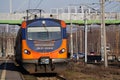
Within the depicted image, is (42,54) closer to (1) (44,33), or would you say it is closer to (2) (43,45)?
(2) (43,45)

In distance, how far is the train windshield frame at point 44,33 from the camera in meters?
23.0

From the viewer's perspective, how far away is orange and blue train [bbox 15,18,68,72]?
2256 centimetres

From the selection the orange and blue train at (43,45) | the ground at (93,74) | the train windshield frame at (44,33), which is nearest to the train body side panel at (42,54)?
the orange and blue train at (43,45)

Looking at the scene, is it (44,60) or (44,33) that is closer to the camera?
(44,60)

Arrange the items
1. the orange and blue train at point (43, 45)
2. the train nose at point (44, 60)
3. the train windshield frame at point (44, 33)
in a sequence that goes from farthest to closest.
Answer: the train windshield frame at point (44, 33), the orange and blue train at point (43, 45), the train nose at point (44, 60)

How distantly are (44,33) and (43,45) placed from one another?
0.77 metres

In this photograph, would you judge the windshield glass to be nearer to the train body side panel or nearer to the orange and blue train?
the orange and blue train

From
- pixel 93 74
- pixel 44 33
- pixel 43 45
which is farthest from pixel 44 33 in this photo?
pixel 93 74

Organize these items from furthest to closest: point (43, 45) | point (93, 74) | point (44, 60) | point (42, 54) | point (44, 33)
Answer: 1. point (93, 74)
2. point (44, 33)
3. point (43, 45)
4. point (42, 54)
5. point (44, 60)

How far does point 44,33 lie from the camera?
2317 centimetres

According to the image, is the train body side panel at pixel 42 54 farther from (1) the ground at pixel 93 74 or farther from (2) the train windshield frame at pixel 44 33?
(1) the ground at pixel 93 74

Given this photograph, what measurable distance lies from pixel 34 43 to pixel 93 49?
99.4 metres

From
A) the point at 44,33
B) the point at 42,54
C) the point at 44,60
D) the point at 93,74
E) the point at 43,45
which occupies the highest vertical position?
the point at 44,33

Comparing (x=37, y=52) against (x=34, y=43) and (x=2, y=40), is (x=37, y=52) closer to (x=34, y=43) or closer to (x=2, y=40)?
(x=34, y=43)
